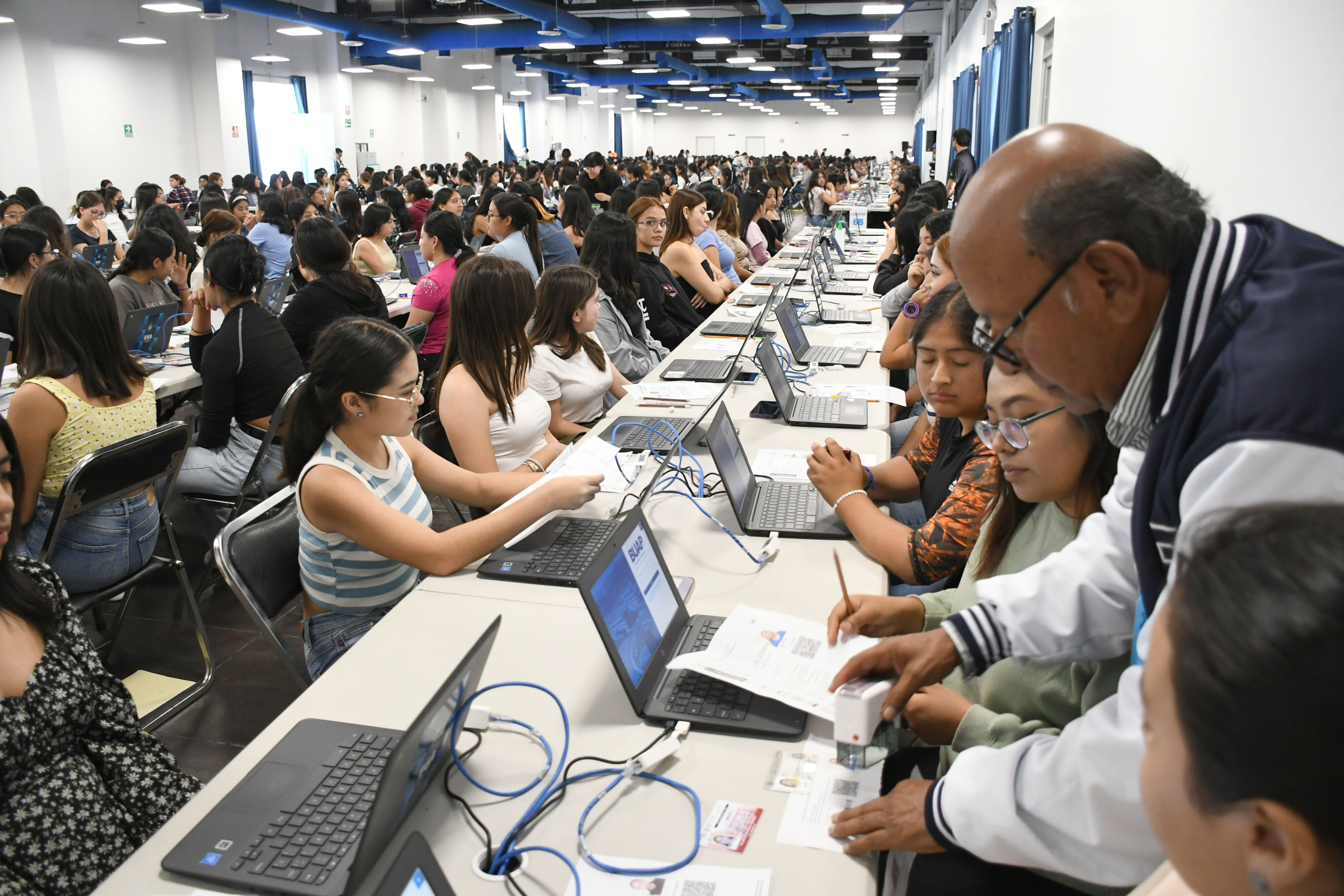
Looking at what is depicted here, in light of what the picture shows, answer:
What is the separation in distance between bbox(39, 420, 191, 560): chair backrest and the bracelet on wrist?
1847 millimetres

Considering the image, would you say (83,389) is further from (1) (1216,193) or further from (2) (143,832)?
(1) (1216,193)

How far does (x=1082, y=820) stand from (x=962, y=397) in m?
1.30

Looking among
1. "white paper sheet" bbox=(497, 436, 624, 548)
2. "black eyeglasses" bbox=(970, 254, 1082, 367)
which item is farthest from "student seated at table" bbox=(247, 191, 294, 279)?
"black eyeglasses" bbox=(970, 254, 1082, 367)

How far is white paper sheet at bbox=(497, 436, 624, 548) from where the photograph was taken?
7.23 ft

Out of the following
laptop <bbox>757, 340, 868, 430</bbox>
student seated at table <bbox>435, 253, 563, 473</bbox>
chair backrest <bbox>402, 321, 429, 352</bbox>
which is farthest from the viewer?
chair backrest <bbox>402, 321, 429, 352</bbox>

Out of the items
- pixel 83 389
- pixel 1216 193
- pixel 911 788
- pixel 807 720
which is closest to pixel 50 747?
pixel 807 720

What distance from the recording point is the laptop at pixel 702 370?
3785 millimetres

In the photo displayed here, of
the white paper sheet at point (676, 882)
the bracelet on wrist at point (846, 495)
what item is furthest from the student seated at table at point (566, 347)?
the white paper sheet at point (676, 882)

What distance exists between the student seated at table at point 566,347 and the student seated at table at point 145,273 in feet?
7.13

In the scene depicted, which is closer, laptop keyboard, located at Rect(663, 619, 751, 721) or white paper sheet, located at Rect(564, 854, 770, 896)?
white paper sheet, located at Rect(564, 854, 770, 896)

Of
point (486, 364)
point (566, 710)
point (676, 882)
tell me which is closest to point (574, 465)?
point (486, 364)

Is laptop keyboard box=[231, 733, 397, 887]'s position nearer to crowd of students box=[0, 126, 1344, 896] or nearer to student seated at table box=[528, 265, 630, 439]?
crowd of students box=[0, 126, 1344, 896]

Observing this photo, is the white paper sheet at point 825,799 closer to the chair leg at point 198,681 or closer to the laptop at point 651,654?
the laptop at point 651,654

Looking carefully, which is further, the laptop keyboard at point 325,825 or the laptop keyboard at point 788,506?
the laptop keyboard at point 788,506
